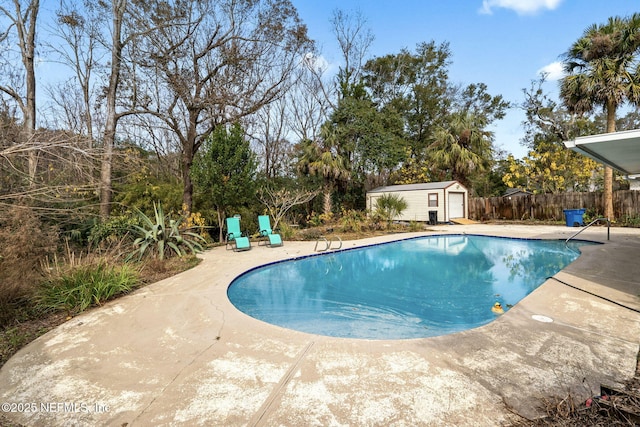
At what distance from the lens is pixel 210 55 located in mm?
11977

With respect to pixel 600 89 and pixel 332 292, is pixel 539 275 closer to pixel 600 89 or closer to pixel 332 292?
pixel 332 292

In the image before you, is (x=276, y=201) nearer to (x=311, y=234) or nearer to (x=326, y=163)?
(x=311, y=234)

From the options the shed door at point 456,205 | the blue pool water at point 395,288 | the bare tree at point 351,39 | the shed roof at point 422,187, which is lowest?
the blue pool water at point 395,288

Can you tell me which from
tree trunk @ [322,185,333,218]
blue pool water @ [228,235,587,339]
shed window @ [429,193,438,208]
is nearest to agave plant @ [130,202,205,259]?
blue pool water @ [228,235,587,339]

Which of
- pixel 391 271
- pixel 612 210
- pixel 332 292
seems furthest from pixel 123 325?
pixel 612 210

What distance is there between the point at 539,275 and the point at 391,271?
3.13 m

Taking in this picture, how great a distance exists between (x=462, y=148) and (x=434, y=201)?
4.19 m

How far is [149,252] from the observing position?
7.11 m

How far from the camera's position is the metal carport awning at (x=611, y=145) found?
→ 144 inches

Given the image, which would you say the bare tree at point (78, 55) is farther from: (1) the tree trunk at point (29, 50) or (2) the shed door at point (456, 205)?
(2) the shed door at point (456, 205)

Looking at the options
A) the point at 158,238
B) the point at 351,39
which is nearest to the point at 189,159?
the point at 158,238

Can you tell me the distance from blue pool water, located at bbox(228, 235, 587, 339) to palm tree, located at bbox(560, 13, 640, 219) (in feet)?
24.2

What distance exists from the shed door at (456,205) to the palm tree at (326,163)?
20.4 ft

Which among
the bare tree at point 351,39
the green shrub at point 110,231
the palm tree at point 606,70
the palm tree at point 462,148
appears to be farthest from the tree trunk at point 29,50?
the palm tree at point 606,70
